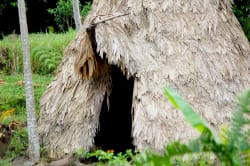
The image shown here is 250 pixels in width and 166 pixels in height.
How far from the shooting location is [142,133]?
647 cm

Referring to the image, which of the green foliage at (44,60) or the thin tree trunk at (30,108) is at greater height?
the green foliage at (44,60)

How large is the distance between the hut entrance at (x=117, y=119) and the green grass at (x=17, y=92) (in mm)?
1536

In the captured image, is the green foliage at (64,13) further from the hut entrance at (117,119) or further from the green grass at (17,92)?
the hut entrance at (117,119)

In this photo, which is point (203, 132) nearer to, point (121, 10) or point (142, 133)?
point (142, 133)

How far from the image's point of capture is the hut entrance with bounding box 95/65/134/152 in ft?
27.9

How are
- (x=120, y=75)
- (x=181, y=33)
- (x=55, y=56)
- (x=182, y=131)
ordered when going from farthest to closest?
1. (x=55, y=56)
2. (x=120, y=75)
3. (x=181, y=33)
4. (x=182, y=131)

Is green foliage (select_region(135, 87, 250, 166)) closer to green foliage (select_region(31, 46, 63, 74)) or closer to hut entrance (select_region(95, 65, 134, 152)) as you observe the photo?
hut entrance (select_region(95, 65, 134, 152))

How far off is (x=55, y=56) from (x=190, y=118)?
36.8 ft

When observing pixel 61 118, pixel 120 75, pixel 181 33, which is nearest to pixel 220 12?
pixel 181 33

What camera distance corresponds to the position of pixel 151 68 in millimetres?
6887

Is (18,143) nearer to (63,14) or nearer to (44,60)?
(44,60)

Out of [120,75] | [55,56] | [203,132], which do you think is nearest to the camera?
[203,132]

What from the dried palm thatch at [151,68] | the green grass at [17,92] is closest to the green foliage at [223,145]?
the dried palm thatch at [151,68]

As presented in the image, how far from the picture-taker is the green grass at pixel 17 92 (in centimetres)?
1011
